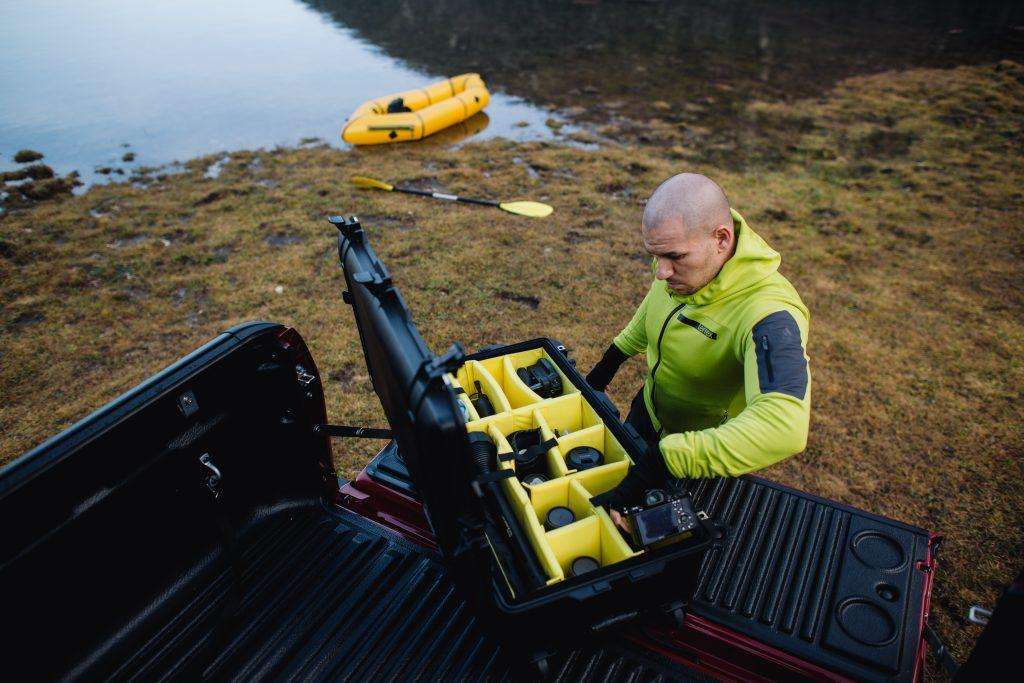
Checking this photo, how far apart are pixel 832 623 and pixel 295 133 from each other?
1257 cm

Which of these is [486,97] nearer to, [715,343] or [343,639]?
[715,343]

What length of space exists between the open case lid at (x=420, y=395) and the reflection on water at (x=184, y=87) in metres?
10.2

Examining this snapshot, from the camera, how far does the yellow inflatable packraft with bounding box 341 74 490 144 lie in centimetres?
1029

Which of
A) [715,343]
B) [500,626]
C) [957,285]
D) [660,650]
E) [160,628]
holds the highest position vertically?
[715,343]

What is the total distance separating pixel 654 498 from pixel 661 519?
0.08m

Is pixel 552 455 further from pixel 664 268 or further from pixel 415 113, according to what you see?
pixel 415 113

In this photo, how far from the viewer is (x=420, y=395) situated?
1.53 m

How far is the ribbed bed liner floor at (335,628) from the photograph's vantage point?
2279mm

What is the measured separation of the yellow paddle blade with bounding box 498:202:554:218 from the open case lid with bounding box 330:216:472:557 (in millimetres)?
5748

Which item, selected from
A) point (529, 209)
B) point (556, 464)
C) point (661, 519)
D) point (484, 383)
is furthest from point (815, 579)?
point (529, 209)

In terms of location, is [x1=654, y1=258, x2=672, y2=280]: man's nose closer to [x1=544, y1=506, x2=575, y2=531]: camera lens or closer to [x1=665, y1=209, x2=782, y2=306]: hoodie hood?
[x1=665, y1=209, x2=782, y2=306]: hoodie hood

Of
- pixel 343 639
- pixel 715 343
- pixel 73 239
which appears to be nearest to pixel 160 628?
pixel 343 639

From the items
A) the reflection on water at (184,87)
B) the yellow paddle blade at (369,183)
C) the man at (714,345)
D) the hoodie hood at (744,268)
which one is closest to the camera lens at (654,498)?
the man at (714,345)

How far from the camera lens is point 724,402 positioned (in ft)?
9.20
